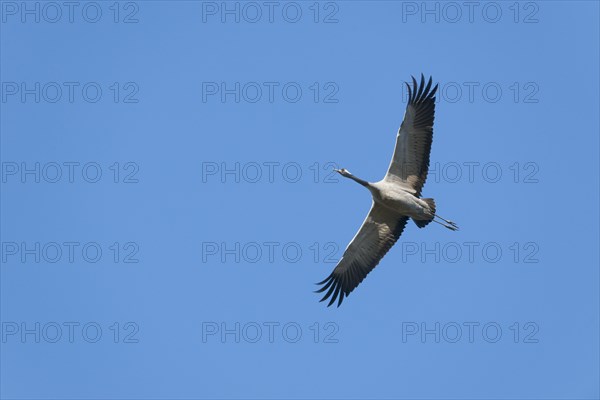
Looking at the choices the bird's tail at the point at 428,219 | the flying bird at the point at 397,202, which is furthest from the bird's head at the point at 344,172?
the bird's tail at the point at 428,219

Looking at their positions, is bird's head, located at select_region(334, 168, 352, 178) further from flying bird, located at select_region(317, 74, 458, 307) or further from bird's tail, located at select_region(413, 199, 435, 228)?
bird's tail, located at select_region(413, 199, 435, 228)

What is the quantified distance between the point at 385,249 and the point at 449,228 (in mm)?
1722

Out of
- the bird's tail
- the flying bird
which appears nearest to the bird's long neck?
the flying bird

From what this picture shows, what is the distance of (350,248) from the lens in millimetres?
27156

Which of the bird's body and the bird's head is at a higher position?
the bird's head

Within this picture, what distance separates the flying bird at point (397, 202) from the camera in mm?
25969

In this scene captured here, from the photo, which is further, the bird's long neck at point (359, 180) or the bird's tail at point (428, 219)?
the bird's long neck at point (359, 180)

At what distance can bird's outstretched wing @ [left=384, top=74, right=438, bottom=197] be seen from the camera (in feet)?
85.0

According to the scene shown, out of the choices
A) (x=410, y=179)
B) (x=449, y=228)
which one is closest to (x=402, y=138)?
(x=410, y=179)

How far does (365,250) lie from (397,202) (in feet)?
6.17

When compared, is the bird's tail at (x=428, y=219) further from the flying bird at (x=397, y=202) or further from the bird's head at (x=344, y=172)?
the bird's head at (x=344, y=172)

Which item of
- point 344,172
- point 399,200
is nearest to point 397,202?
point 399,200

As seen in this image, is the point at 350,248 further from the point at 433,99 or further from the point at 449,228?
the point at 433,99

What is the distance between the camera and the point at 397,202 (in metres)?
26.0
